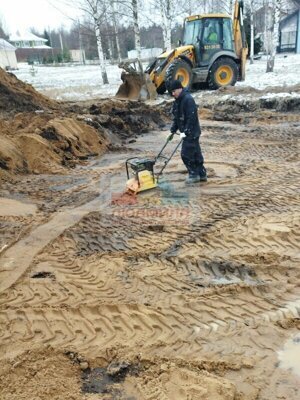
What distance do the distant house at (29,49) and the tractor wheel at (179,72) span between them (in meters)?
50.5

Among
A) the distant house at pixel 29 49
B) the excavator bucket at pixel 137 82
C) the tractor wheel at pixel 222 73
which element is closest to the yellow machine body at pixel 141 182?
the excavator bucket at pixel 137 82

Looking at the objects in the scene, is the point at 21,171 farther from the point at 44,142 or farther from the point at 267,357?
the point at 267,357

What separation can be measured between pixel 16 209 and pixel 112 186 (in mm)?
1930

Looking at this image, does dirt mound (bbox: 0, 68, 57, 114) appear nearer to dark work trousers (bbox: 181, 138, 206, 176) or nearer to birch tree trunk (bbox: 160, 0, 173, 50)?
dark work trousers (bbox: 181, 138, 206, 176)

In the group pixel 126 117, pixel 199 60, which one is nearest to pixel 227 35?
pixel 199 60

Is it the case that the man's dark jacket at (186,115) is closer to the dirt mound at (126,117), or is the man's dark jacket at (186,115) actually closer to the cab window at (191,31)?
the dirt mound at (126,117)

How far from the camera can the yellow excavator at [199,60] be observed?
55.9ft

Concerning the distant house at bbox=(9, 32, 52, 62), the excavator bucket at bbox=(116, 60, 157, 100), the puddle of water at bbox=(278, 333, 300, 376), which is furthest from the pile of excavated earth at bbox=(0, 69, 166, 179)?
the distant house at bbox=(9, 32, 52, 62)

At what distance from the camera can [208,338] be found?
12.1ft

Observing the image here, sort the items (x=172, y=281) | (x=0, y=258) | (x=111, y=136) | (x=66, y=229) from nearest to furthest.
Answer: (x=172, y=281) → (x=0, y=258) → (x=66, y=229) → (x=111, y=136)

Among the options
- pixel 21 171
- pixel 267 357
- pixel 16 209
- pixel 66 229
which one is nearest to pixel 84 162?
pixel 21 171

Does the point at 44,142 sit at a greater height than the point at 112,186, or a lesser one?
greater

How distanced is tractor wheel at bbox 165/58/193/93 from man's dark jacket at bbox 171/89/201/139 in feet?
31.7

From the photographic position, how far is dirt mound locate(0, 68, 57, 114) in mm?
12868
